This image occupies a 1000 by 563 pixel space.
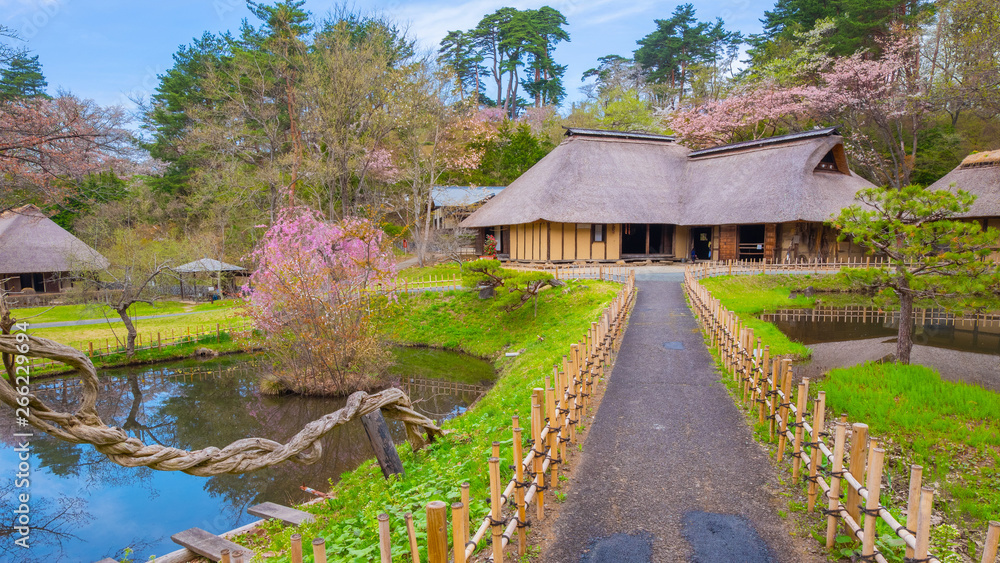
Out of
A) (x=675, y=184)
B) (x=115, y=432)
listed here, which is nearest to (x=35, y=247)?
(x=115, y=432)

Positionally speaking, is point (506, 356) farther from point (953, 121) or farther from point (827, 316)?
point (953, 121)

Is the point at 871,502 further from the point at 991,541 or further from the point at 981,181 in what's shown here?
the point at 981,181

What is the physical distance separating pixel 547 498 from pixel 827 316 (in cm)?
1716

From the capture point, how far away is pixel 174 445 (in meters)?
11.0

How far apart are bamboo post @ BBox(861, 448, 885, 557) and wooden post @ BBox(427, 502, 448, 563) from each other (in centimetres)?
299

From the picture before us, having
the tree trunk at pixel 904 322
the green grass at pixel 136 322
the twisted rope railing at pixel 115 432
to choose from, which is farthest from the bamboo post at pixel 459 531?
the green grass at pixel 136 322

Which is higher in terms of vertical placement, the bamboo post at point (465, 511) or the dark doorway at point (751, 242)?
the dark doorway at point (751, 242)

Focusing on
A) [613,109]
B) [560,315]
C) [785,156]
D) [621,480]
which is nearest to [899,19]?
[785,156]

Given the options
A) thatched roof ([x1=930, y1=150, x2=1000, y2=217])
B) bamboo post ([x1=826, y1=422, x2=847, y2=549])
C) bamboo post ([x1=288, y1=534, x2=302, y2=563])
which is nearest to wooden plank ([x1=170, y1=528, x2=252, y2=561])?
bamboo post ([x1=288, y1=534, x2=302, y2=563])

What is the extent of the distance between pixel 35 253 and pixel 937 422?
3569 cm

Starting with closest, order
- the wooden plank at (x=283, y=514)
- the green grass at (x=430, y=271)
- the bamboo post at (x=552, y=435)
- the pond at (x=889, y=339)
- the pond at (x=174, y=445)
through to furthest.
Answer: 1. the bamboo post at (x=552, y=435)
2. the wooden plank at (x=283, y=514)
3. the pond at (x=174, y=445)
4. the pond at (x=889, y=339)
5. the green grass at (x=430, y=271)

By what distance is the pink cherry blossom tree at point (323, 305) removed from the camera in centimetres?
1237

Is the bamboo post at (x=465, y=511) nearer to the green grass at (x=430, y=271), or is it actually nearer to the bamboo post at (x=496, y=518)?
the bamboo post at (x=496, y=518)

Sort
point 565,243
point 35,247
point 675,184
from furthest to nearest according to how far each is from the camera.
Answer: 1. point 675,184
2. point 35,247
3. point 565,243
